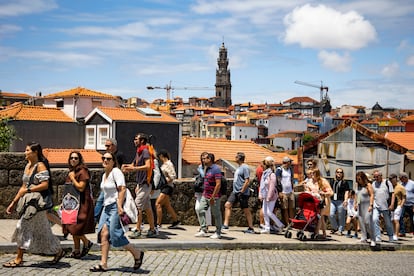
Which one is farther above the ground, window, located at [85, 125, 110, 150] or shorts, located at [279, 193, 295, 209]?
window, located at [85, 125, 110, 150]

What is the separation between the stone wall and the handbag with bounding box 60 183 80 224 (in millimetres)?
2948

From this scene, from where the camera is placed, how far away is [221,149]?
4456cm

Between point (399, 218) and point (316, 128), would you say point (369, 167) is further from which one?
point (316, 128)

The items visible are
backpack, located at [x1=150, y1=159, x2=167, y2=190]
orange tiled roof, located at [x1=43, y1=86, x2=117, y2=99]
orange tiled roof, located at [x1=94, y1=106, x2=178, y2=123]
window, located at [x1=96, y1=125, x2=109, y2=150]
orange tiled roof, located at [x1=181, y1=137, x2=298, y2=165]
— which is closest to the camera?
backpack, located at [x1=150, y1=159, x2=167, y2=190]

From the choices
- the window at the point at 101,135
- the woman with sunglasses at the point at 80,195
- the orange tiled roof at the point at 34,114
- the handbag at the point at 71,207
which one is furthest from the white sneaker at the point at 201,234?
the orange tiled roof at the point at 34,114

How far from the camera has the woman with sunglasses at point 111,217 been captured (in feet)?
22.7

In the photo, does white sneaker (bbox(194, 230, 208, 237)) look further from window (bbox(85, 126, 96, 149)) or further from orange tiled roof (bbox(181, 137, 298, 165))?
window (bbox(85, 126, 96, 149))

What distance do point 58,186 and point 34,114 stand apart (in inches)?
1416

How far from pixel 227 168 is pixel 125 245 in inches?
1028

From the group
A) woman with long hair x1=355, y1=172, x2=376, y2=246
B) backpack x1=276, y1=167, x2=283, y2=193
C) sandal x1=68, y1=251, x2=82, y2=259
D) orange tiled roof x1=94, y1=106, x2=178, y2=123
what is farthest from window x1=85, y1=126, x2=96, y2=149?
sandal x1=68, y1=251, x2=82, y2=259

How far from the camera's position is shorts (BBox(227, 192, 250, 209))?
10.7 m

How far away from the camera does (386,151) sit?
22516 mm

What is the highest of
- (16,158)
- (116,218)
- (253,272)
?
(16,158)

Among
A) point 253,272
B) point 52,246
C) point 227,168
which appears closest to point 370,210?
point 253,272
